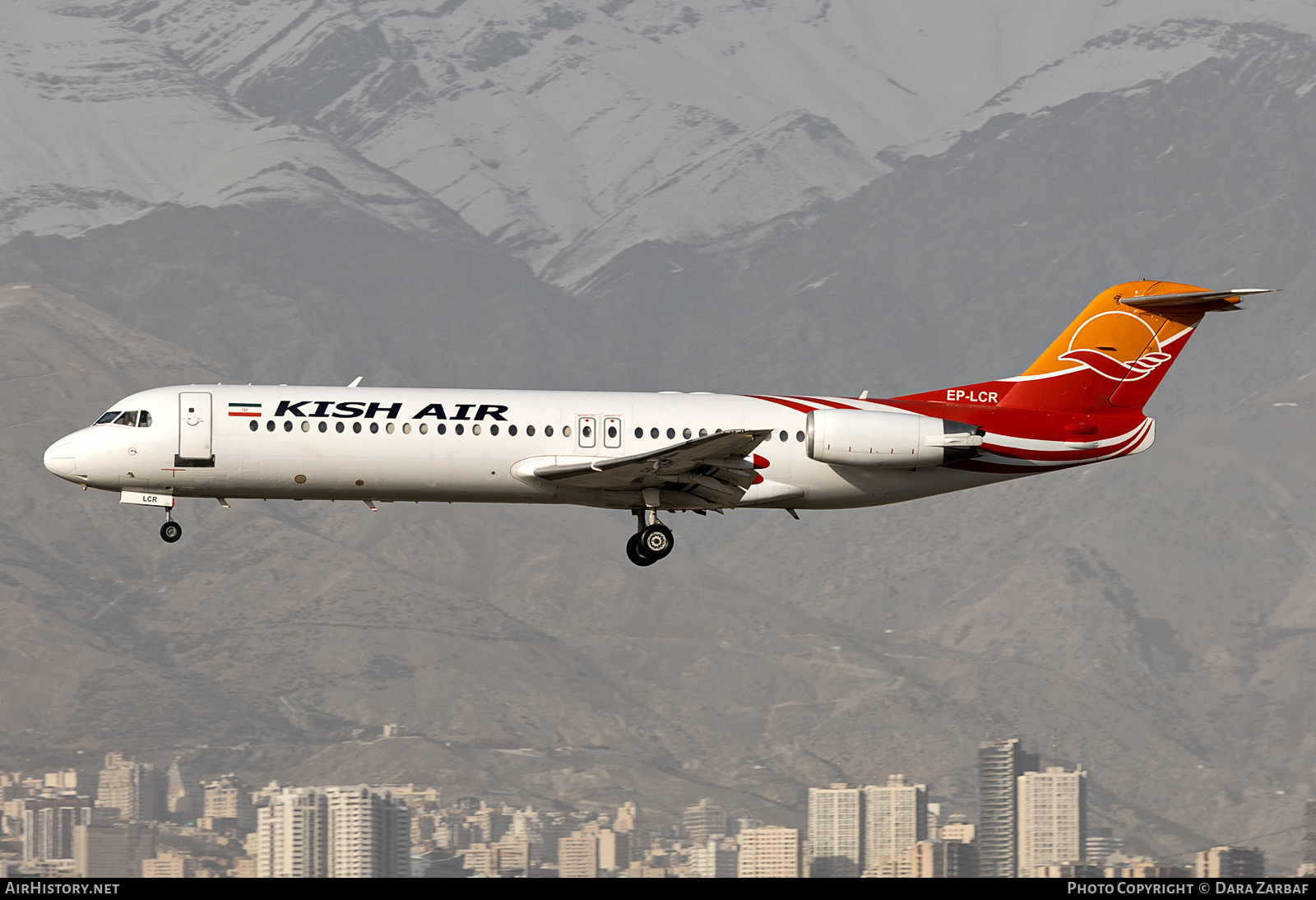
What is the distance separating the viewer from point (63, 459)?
43750 millimetres

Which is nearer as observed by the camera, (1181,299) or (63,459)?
(63,459)

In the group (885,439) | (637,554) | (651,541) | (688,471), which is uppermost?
(885,439)

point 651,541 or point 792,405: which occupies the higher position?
point 792,405

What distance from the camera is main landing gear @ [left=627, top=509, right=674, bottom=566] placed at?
4500 centimetres

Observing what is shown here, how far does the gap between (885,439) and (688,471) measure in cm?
425

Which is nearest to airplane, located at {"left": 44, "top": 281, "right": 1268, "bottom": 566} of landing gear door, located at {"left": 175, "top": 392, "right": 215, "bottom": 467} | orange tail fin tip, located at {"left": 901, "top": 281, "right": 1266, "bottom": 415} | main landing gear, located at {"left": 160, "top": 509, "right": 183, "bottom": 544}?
landing gear door, located at {"left": 175, "top": 392, "right": 215, "bottom": 467}

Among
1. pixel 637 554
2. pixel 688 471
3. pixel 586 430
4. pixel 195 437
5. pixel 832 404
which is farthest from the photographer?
pixel 832 404

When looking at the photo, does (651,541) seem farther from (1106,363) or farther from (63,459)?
(63,459)

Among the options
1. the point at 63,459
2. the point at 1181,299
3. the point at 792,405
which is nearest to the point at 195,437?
the point at 63,459

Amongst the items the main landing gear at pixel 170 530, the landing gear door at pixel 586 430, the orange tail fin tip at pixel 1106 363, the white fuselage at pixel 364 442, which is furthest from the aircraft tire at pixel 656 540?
the main landing gear at pixel 170 530

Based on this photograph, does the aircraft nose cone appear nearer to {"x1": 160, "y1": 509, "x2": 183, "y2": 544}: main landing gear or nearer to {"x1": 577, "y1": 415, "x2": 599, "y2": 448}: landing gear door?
{"x1": 160, "y1": 509, "x2": 183, "y2": 544}: main landing gear

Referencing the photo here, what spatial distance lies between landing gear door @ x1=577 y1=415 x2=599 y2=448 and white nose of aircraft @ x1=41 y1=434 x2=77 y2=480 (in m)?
10.4

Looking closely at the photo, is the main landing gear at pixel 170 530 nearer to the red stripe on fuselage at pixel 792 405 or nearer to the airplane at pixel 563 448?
the airplane at pixel 563 448
